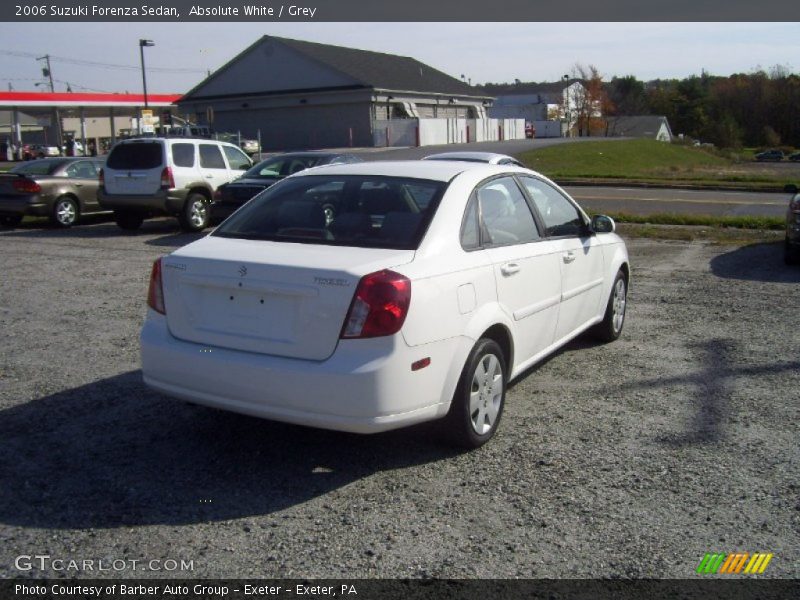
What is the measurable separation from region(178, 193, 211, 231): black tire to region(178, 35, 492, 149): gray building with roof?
1539 inches

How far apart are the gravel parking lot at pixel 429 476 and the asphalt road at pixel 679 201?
1313 centimetres

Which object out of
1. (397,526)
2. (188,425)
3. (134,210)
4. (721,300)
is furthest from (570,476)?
(134,210)

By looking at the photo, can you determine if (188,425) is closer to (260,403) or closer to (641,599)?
(260,403)

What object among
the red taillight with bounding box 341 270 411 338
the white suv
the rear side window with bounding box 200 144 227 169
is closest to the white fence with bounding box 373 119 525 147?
the rear side window with bounding box 200 144 227 169

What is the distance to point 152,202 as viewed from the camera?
1555 centimetres

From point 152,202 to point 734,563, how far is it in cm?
1367

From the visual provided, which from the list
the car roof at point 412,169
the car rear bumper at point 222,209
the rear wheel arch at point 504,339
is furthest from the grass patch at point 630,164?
the rear wheel arch at point 504,339

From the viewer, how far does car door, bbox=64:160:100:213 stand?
17375mm

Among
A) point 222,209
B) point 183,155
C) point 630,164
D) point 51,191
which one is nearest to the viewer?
point 222,209

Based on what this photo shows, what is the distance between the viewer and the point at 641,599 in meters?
3.36

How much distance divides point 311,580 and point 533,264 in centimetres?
280

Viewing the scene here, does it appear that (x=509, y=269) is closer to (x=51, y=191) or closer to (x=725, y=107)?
(x=51, y=191)

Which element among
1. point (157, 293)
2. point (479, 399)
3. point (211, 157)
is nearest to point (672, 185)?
point (211, 157)

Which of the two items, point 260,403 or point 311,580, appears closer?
point 311,580
